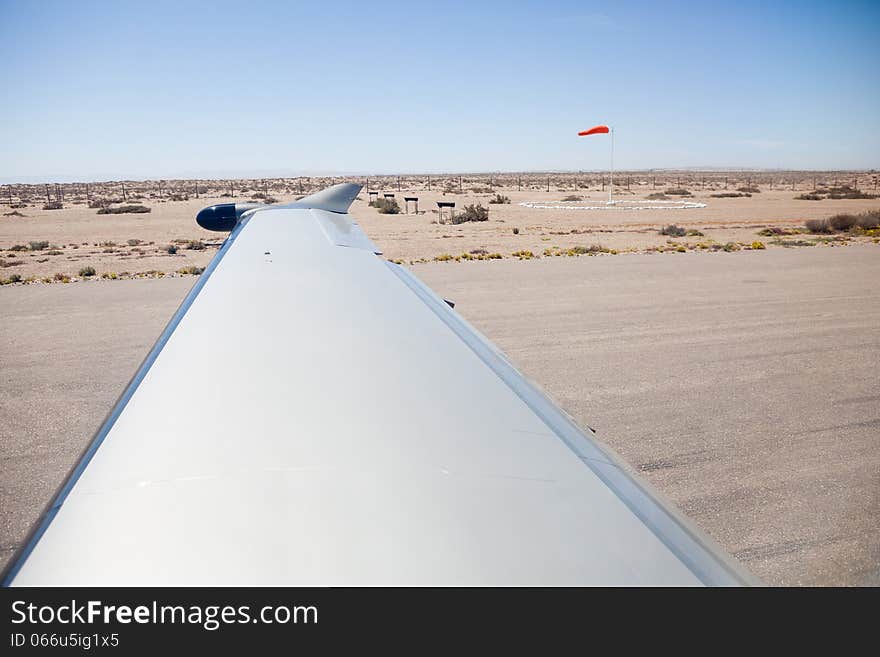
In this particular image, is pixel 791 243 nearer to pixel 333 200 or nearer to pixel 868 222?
pixel 868 222

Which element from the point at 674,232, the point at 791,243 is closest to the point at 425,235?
the point at 674,232

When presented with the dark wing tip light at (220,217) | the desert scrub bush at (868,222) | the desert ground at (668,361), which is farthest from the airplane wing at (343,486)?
the desert scrub bush at (868,222)

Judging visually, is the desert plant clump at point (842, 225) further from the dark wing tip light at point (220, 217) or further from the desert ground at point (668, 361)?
the dark wing tip light at point (220, 217)

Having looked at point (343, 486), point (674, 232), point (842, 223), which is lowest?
point (343, 486)

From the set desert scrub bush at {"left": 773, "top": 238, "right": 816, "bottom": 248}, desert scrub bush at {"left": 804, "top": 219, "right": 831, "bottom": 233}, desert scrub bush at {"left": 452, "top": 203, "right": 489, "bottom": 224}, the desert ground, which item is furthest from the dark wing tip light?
desert scrub bush at {"left": 804, "top": 219, "right": 831, "bottom": 233}

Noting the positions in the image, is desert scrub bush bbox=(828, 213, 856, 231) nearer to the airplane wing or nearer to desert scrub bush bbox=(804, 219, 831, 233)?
desert scrub bush bbox=(804, 219, 831, 233)
